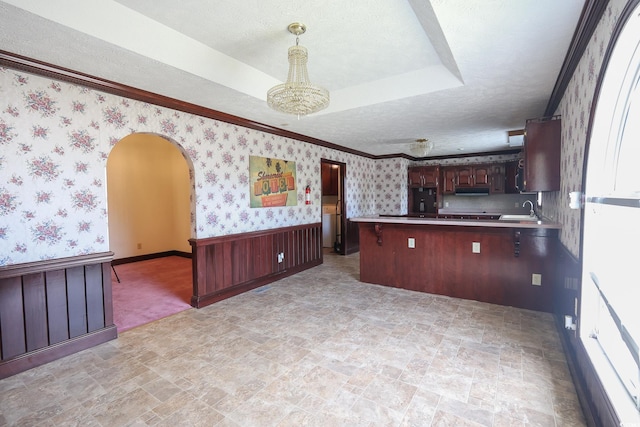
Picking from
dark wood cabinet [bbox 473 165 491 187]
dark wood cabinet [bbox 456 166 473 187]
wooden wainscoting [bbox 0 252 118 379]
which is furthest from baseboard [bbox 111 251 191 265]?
dark wood cabinet [bbox 473 165 491 187]

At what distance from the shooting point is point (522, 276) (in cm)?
339

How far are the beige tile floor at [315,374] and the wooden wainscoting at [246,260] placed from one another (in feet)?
1.48

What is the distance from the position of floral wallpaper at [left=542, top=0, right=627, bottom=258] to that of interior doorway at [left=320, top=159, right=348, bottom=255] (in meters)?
4.05

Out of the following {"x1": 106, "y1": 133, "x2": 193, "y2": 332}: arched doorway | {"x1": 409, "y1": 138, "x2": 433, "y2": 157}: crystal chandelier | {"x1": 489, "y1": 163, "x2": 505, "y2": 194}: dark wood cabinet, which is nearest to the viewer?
{"x1": 106, "y1": 133, "x2": 193, "y2": 332}: arched doorway

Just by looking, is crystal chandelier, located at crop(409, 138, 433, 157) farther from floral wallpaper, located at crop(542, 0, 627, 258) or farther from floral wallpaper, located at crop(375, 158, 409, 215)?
floral wallpaper, located at crop(542, 0, 627, 258)

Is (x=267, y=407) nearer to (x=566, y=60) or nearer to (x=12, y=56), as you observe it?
(x=12, y=56)

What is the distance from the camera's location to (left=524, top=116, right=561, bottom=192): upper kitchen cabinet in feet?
9.76

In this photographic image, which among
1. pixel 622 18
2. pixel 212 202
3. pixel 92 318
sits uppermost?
Answer: pixel 622 18

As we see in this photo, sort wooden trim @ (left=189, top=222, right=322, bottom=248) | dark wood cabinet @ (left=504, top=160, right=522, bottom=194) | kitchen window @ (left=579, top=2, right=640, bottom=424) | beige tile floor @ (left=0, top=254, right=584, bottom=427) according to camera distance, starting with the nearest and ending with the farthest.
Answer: kitchen window @ (left=579, top=2, right=640, bottom=424), beige tile floor @ (left=0, top=254, right=584, bottom=427), wooden trim @ (left=189, top=222, right=322, bottom=248), dark wood cabinet @ (left=504, top=160, right=522, bottom=194)

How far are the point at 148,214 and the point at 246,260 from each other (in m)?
3.52

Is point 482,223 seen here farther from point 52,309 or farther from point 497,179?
point 497,179

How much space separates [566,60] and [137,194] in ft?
23.3

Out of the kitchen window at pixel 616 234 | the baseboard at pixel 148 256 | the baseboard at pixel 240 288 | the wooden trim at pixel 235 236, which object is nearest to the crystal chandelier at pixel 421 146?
the wooden trim at pixel 235 236

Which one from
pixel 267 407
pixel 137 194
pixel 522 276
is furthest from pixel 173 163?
pixel 522 276
